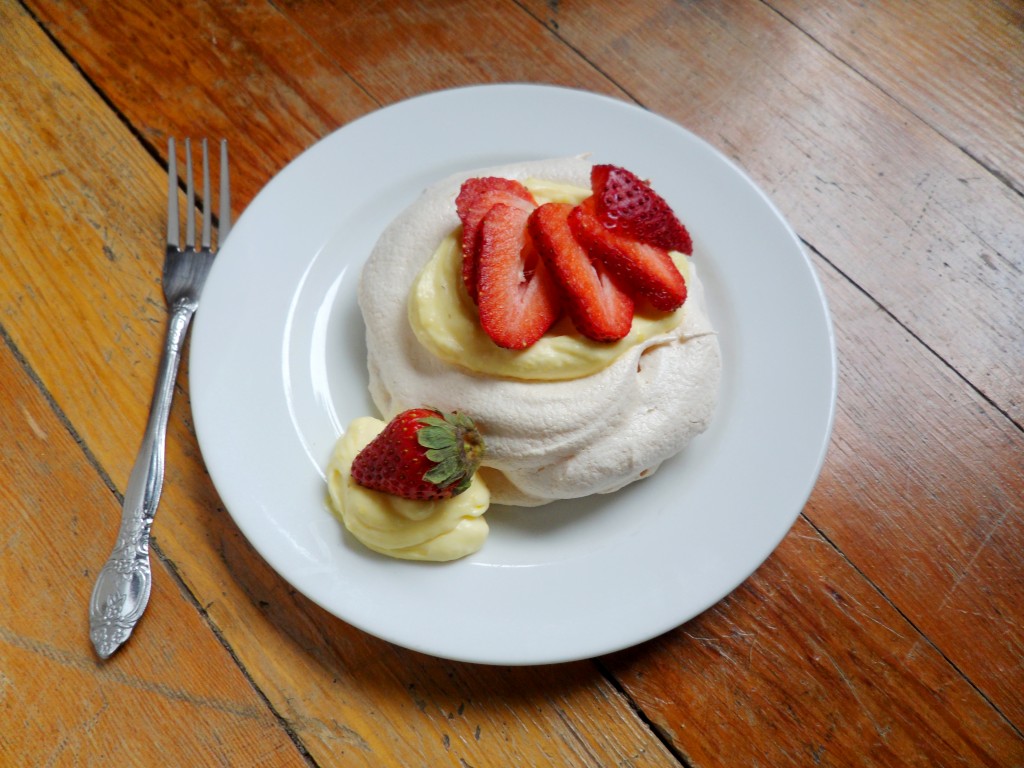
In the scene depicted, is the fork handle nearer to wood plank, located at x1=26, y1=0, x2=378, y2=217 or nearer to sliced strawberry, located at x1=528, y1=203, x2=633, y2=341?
wood plank, located at x1=26, y1=0, x2=378, y2=217

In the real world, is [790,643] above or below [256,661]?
above

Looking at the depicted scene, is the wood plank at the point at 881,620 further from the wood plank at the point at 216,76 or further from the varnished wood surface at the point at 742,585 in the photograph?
the wood plank at the point at 216,76

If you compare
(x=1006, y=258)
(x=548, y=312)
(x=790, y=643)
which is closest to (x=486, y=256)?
(x=548, y=312)

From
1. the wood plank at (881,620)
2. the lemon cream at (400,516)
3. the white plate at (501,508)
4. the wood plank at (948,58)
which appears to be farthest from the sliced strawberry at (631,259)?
the wood plank at (948,58)

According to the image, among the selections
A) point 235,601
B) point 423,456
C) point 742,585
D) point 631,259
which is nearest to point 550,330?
point 631,259

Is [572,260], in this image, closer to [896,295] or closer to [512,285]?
[512,285]

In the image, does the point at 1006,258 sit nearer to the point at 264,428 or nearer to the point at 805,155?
the point at 805,155
